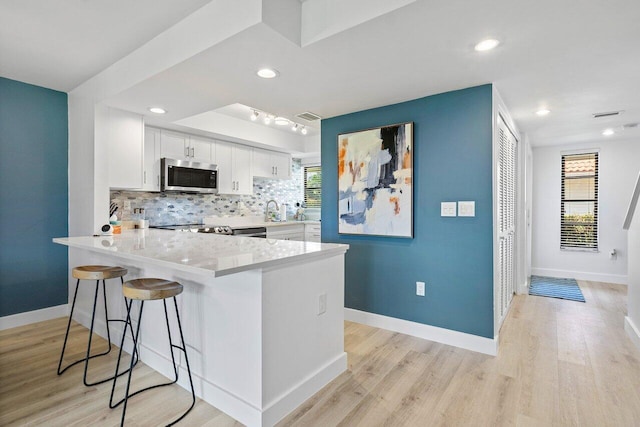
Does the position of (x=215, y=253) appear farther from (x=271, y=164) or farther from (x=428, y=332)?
(x=271, y=164)

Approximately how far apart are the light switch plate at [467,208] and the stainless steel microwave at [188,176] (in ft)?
10.2

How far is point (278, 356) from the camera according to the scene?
178cm

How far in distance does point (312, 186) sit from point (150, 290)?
193 inches

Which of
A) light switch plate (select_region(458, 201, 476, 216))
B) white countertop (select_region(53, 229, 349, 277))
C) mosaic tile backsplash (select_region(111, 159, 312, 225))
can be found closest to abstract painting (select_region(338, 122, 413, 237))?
light switch plate (select_region(458, 201, 476, 216))

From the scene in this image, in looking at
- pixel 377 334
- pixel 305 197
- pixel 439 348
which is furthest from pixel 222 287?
pixel 305 197

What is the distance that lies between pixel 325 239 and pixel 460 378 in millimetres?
1821

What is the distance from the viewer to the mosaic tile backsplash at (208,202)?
3996 mm

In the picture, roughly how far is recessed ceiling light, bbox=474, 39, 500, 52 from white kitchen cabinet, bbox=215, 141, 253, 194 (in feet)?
11.5

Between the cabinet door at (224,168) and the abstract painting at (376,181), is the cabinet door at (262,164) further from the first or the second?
the abstract painting at (376,181)

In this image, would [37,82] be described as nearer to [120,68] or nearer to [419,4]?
[120,68]

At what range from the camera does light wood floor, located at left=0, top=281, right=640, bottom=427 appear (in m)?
1.78

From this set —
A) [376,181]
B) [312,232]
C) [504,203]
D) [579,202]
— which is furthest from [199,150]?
[579,202]

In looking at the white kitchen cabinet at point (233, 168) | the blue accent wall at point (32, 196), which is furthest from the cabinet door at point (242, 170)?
the blue accent wall at point (32, 196)

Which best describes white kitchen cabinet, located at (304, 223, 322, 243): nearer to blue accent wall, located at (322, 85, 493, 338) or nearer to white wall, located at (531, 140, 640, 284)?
blue accent wall, located at (322, 85, 493, 338)
